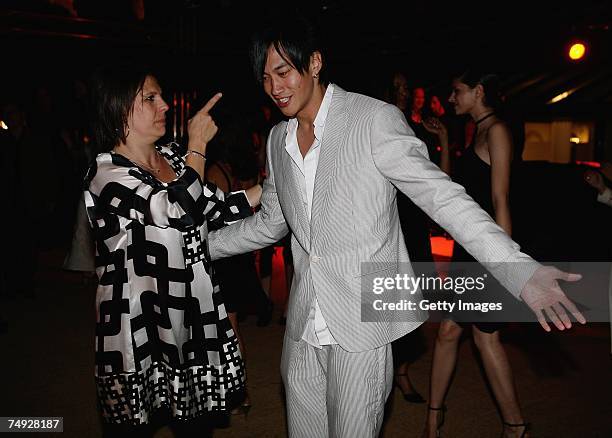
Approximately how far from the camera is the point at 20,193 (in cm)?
579

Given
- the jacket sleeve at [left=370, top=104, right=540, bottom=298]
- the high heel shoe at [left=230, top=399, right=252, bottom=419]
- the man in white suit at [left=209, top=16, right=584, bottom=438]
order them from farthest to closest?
the high heel shoe at [left=230, top=399, right=252, bottom=419] → the man in white suit at [left=209, top=16, right=584, bottom=438] → the jacket sleeve at [left=370, top=104, right=540, bottom=298]

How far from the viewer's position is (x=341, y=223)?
1930mm

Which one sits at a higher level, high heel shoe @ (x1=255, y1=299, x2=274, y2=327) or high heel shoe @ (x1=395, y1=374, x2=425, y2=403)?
high heel shoe @ (x1=255, y1=299, x2=274, y2=327)

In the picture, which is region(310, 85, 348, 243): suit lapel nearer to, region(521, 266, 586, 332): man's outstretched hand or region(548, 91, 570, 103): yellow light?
region(521, 266, 586, 332): man's outstretched hand

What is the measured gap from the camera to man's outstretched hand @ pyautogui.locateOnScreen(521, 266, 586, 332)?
1566 mm

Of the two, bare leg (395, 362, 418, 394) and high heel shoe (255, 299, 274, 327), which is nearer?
bare leg (395, 362, 418, 394)

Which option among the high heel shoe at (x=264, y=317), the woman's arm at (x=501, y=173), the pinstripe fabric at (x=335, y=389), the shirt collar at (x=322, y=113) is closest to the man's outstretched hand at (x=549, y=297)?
the pinstripe fabric at (x=335, y=389)

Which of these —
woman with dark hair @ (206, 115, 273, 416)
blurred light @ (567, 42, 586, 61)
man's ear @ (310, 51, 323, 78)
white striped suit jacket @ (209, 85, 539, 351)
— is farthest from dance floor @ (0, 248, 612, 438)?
blurred light @ (567, 42, 586, 61)

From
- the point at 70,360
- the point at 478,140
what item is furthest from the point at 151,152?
the point at 70,360

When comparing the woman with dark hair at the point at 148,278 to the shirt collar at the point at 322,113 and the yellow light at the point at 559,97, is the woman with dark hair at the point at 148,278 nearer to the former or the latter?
the shirt collar at the point at 322,113

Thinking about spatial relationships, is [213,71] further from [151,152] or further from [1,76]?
[151,152]

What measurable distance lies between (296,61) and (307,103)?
15cm
